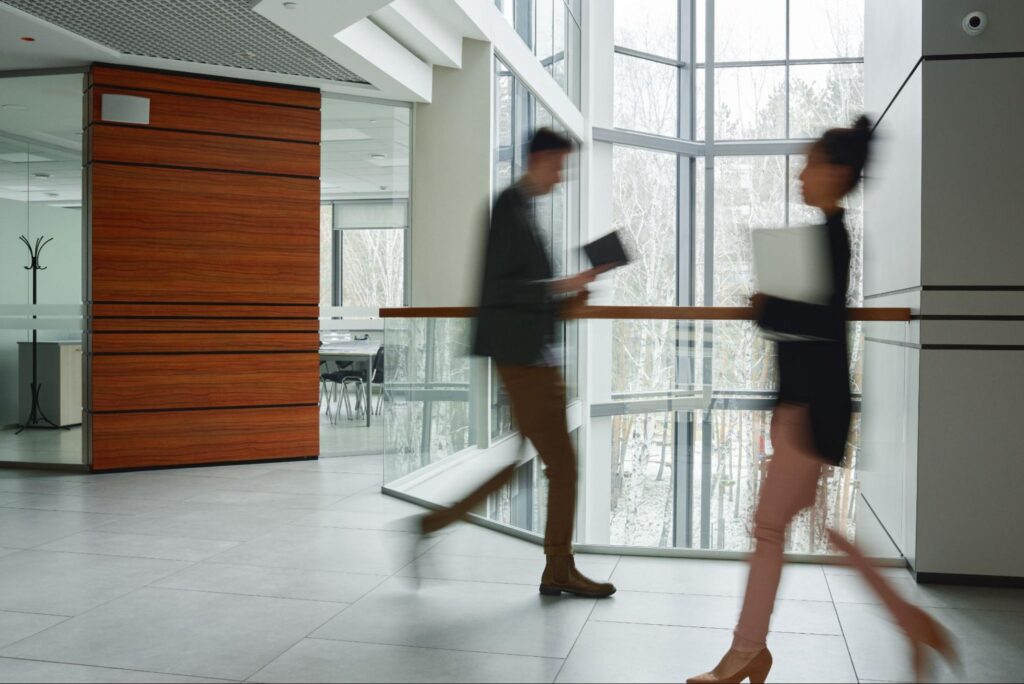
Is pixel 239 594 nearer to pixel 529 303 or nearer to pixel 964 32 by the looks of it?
pixel 529 303

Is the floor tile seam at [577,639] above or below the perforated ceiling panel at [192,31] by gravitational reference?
below

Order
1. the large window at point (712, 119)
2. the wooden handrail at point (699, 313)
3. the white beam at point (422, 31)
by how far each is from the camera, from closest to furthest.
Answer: the wooden handrail at point (699, 313)
the white beam at point (422, 31)
the large window at point (712, 119)

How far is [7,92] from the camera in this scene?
7.36 meters

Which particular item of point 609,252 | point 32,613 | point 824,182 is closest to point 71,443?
point 32,613

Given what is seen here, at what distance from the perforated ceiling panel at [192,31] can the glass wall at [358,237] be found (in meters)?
0.85

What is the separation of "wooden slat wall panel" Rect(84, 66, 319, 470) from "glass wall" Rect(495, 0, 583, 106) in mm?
2232

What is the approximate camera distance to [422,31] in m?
6.83

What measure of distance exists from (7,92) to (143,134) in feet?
3.98

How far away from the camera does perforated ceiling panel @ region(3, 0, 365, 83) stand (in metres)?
5.70

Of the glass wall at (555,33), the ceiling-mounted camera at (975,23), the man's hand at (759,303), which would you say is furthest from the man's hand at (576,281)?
the glass wall at (555,33)

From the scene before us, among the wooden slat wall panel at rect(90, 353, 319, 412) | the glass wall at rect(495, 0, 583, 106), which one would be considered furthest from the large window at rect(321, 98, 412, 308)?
the glass wall at rect(495, 0, 583, 106)

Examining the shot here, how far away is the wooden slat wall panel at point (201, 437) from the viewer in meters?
7.16

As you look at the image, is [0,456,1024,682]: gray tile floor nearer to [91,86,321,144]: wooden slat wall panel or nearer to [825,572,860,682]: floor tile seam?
[825,572,860,682]: floor tile seam

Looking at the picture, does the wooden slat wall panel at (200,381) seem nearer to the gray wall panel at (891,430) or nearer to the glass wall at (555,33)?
the glass wall at (555,33)
